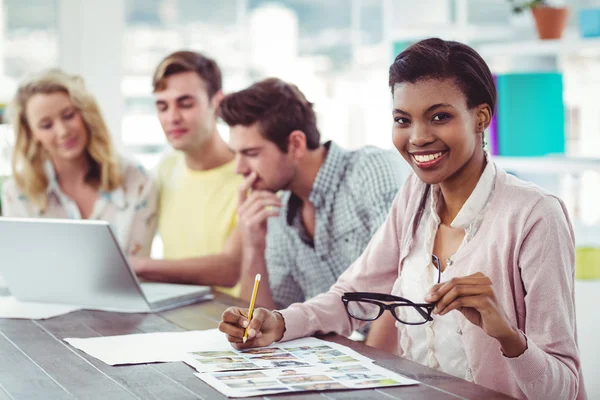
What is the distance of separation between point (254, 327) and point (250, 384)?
26 centimetres

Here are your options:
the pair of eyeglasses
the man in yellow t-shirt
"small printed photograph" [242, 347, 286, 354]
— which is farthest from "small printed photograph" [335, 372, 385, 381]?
the man in yellow t-shirt

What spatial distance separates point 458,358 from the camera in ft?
5.57

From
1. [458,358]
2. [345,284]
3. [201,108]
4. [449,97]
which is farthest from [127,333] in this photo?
[201,108]

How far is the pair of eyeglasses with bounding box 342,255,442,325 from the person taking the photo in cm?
152

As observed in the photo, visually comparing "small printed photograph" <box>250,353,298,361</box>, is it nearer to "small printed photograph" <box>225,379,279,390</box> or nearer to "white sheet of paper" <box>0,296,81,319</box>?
"small printed photograph" <box>225,379,279,390</box>

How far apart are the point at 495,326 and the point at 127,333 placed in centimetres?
87

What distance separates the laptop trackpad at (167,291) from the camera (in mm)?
2256

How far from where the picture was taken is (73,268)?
2.20 m

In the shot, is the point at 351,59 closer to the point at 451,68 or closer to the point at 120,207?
the point at 120,207

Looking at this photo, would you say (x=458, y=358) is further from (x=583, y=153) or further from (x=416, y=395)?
(x=583, y=153)

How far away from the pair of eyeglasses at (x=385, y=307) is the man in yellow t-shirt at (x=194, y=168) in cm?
102

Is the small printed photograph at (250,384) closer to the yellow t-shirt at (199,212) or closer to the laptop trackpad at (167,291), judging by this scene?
the laptop trackpad at (167,291)

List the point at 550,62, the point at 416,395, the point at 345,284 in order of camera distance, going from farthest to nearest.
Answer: the point at 550,62 → the point at 345,284 → the point at 416,395

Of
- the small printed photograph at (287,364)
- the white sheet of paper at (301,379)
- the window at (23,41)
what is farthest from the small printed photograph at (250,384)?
the window at (23,41)
